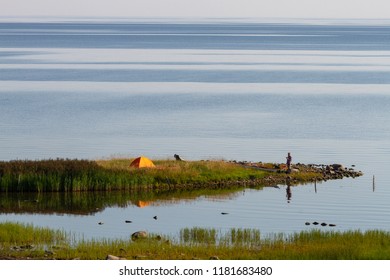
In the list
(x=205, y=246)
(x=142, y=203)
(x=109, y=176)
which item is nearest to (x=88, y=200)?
(x=142, y=203)

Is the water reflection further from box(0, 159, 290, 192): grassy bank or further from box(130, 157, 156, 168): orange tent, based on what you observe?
box(130, 157, 156, 168): orange tent

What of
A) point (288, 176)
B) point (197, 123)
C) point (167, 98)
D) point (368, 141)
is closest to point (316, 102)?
point (167, 98)

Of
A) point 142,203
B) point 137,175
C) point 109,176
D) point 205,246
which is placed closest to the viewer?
point 205,246

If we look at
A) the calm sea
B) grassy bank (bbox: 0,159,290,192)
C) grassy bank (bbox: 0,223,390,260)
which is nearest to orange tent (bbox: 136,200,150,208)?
the calm sea

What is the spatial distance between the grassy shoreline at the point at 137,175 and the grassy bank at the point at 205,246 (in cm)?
1693

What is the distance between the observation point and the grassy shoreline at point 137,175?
67.6 meters

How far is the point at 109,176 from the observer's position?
69.6 meters

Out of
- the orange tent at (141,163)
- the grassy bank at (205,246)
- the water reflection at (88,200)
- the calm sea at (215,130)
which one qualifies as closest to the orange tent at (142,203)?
the water reflection at (88,200)

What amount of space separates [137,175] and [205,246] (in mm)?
24538

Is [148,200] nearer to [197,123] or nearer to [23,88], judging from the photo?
[197,123]

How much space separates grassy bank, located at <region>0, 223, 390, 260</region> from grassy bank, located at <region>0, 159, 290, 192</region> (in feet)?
55.4

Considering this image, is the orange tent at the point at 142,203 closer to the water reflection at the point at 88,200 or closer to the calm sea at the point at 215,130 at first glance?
the water reflection at the point at 88,200

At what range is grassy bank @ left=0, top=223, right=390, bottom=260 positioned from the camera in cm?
4178

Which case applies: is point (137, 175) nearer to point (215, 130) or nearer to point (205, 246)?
point (205, 246)
